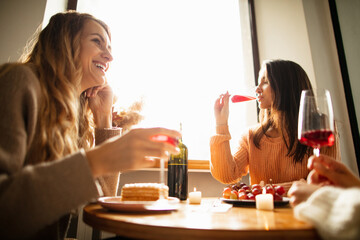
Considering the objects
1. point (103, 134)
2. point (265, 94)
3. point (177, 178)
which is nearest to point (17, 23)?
point (103, 134)

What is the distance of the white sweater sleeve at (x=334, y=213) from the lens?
1.39ft

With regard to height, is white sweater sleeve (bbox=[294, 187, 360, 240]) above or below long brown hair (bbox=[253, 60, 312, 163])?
below

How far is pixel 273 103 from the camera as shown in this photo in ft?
5.16

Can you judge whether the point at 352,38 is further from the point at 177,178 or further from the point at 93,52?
the point at 93,52

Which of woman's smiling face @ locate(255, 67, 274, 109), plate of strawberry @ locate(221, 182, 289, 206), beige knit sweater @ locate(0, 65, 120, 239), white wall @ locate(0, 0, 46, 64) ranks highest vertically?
white wall @ locate(0, 0, 46, 64)

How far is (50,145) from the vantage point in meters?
0.70

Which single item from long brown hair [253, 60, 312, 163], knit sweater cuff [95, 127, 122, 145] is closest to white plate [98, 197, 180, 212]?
knit sweater cuff [95, 127, 122, 145]

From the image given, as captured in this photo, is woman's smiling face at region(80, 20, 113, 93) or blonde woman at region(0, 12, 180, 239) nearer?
blonde woman at region(0, 12, 180, 239)

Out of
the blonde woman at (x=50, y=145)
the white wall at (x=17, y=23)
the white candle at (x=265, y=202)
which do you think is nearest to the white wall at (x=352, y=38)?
the white candle at (x=265, y=202)

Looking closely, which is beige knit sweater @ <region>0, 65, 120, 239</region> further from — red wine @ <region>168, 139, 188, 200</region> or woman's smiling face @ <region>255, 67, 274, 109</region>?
woman's smiling face @ <region>255, 67, 274, 109</region>

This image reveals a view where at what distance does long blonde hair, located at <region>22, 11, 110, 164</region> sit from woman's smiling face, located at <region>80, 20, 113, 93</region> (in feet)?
0.10

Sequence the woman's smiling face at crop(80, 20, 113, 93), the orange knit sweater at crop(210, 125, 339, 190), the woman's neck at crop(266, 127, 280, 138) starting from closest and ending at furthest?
the woman's smiling face at crop(80, 20, 113, 93) → the orange knit sweater at crop(210, 125, 339, 190) → the woman's neck at crop(266, 127, 280, 138)

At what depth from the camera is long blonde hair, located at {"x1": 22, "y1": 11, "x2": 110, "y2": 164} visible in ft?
2.32

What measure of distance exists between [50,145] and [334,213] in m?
0.77
